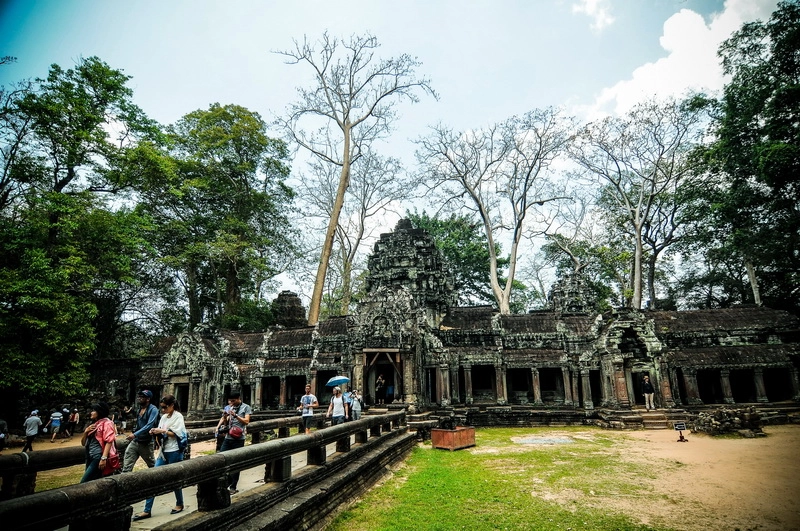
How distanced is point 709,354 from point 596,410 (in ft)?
23.2

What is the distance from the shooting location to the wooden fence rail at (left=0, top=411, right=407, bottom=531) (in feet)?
8.15

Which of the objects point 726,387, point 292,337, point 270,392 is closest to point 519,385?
point 726,387

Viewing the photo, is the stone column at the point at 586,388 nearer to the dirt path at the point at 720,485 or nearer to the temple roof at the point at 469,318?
the temple roof at the point at 469,318

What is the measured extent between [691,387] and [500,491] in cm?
1786

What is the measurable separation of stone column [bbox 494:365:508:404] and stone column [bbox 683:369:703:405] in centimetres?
872

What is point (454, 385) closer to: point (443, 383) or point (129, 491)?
point (443, 383)

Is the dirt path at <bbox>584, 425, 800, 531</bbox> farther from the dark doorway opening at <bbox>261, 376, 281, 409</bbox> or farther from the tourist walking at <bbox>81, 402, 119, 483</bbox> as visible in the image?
the dark doorway opening at <bbox>261, 376, 281, 409</bbox>

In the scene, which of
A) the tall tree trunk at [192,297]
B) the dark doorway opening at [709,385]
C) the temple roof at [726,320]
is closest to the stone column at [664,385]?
the temple roof at [726,320]

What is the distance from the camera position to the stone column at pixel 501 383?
20.9m

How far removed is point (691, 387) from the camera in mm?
20156

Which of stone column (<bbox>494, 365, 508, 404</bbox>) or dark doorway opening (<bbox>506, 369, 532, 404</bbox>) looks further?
dark doorway opening (<bbox>506, 369, 532, 404</bbox>)

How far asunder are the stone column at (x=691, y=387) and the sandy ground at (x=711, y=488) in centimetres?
827

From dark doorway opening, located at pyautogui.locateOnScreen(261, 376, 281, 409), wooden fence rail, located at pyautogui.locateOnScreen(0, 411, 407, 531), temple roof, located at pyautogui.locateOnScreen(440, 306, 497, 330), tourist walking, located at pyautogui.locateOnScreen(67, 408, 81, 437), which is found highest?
temple roof, located at pyautogui.locateOnScreen(440, 306, 497, 330)

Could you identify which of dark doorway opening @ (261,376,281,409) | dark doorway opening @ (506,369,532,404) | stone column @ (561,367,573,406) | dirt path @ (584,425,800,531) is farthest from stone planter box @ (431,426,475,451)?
dark doorway opening @ (261,376,281,409)
